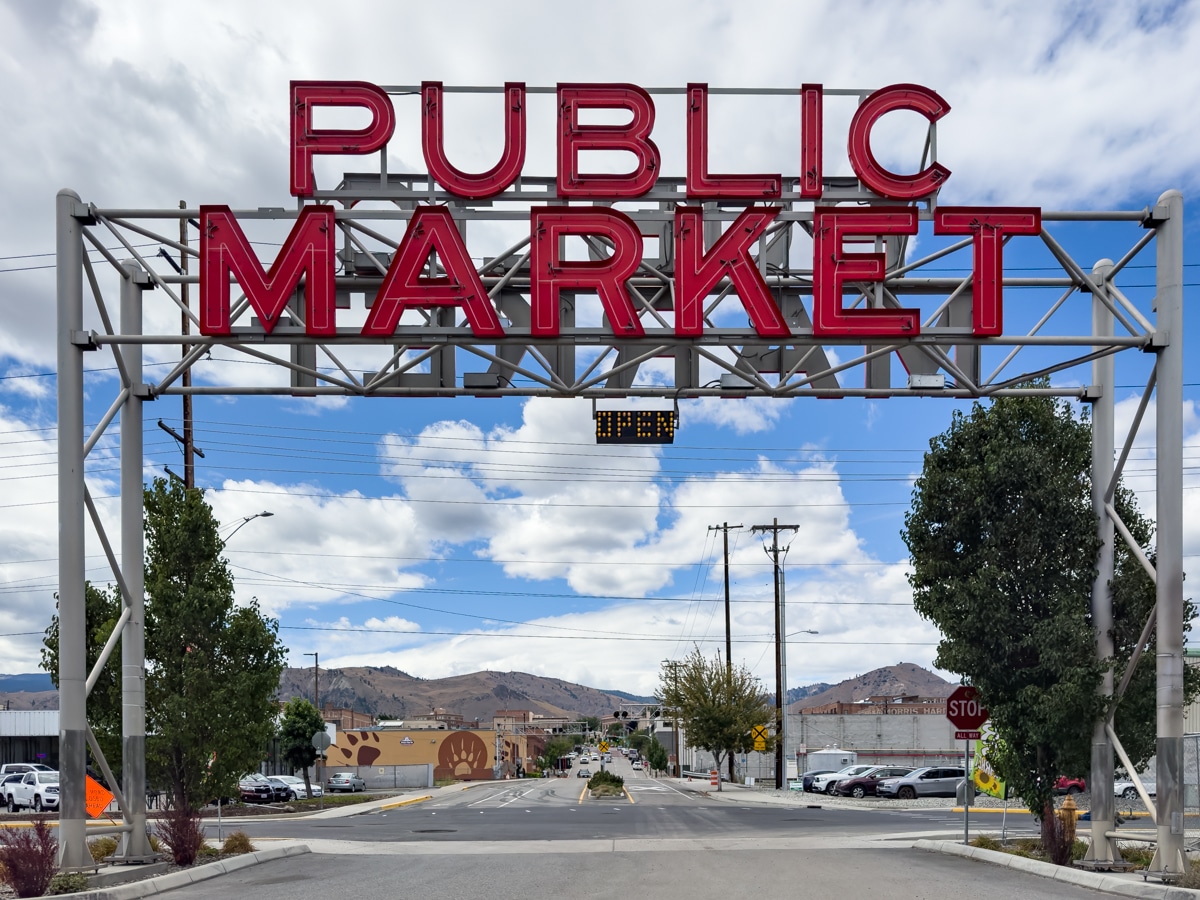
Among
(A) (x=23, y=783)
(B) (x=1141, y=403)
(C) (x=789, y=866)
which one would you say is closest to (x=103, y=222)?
(C) (x=789, y=866)

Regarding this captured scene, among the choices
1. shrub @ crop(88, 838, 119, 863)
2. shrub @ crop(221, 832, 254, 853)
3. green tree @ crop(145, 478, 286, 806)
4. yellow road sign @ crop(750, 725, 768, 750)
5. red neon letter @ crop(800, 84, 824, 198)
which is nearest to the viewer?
shrub @ crop(88, 838, 119, 863)

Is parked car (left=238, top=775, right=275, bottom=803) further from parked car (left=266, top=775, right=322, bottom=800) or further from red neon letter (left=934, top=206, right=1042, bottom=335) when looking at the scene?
red neon letter (left=934, top=206, right=1042, bottom=335)

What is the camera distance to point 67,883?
643 inches

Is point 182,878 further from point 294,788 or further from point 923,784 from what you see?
point 294,788

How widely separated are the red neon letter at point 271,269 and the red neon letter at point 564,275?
10.1 feet

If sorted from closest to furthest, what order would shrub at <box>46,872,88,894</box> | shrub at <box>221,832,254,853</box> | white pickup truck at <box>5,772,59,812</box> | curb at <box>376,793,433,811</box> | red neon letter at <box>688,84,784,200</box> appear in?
shrub at <box>46,872,88,894</box> → red neon letter at <box>688,84,784,200</box> → shrub at <box>221,832,254,853</box> → white pickup truck at <box>5,772,59,812</box> → curb at <box>376,793,433,811</box>

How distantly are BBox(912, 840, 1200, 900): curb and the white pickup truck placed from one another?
123 ft

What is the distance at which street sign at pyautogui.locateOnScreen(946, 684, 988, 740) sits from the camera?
22.2 m

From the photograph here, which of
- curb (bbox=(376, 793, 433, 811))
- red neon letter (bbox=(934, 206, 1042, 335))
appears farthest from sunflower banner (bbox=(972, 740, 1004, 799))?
curb (bbox=(376, 793, 433, 811))

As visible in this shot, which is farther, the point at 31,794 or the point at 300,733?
the point at 300,733

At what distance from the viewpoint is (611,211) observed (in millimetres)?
19109

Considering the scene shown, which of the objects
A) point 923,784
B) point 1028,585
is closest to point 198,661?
point 1028,585

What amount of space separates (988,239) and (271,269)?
1094 cm

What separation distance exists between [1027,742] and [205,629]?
1509 centimetres
